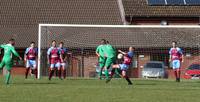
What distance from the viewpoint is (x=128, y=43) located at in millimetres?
42312

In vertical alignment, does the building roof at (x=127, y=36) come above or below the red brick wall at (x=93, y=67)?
above

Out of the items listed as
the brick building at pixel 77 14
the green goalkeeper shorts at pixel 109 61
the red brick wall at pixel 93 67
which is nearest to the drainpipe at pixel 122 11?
the brick building at pixel 77 14

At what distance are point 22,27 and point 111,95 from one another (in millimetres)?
38573

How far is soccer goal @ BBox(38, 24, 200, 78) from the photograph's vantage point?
37.9m

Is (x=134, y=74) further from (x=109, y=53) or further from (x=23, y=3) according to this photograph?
(x=23, y=3)

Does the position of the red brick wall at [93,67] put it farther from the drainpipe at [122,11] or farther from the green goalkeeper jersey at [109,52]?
the drainpipe at [122,11]

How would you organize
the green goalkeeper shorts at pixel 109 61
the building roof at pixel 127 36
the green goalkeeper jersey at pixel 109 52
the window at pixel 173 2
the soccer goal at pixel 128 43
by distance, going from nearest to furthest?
the green goalkeeper shorts at pixel 109 61
the green goalkeeper jersey at pixel 109 52
the soccer goal at pixel 128 43
the building roof at pixel 127 36
the window at pixel 173 2

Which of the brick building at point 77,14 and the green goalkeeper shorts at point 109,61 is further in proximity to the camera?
the brick building at point 77,14

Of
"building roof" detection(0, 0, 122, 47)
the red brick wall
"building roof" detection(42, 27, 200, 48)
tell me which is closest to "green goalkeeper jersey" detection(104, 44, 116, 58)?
the red brick wall

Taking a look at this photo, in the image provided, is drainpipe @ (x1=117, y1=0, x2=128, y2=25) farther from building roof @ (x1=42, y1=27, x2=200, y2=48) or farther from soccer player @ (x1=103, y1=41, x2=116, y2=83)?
soccer player @ (x1=103, y1=41, x2=116, y2=83)

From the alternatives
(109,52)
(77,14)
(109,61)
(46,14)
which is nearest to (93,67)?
(109,52)

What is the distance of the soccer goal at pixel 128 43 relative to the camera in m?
37.9

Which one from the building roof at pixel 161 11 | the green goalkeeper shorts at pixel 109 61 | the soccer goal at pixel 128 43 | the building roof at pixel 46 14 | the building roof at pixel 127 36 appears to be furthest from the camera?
the building roof at pixel 161 11

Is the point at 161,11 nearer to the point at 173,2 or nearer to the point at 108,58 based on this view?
the point at 173,2
